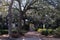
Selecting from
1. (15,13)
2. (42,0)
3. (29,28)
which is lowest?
(29,28)

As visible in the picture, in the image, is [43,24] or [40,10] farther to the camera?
[43,24]

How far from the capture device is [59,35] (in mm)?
19047

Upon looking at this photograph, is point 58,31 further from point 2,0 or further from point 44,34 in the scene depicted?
point 2,0

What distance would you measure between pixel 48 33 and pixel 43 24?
434 inches

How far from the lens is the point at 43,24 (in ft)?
106

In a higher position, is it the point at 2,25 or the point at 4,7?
the point at 4,7

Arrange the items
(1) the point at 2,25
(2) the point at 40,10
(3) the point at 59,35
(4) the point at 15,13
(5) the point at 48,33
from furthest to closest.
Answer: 1. (1) the point at 2,25
2. (4) the point at 15,13
3. (2) the point at 40,10
4. (5) the point at 48,33
5. (3) the point at 59,35

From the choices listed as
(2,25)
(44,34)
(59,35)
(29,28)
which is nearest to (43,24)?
(29,28)

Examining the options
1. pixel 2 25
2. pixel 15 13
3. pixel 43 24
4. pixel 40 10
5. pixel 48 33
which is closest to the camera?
pixel 48 33

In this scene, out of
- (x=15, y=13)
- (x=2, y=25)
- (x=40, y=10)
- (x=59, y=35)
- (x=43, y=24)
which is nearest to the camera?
(x=59, y=35)

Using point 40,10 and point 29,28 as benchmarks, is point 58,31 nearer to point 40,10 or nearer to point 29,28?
point 40,10

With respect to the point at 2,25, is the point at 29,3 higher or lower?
higher

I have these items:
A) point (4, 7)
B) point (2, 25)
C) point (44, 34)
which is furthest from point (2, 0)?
point (2, 25)

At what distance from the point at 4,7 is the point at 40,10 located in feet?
15.9
